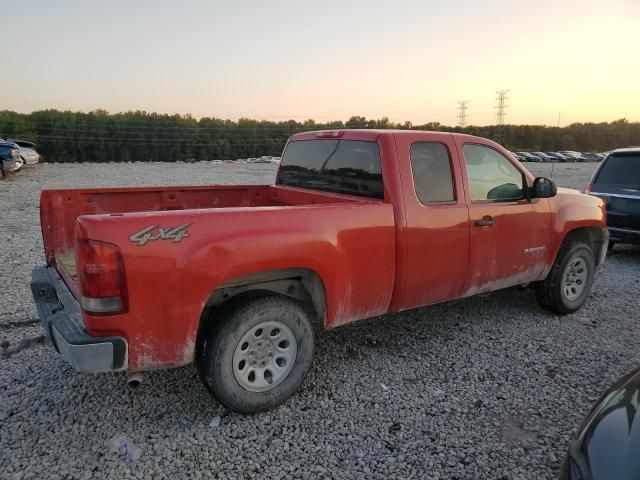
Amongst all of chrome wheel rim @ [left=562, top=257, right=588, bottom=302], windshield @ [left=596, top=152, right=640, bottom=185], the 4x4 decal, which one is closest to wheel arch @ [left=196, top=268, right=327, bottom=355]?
the 4x4 decal

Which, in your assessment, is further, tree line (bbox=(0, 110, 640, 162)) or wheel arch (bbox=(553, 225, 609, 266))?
tree line (bbox=(0, 110, 640, 162))

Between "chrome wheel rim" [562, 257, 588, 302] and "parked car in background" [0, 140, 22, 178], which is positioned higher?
→ "parked car in background" [0, 140, 22, 178]

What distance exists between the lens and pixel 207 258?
9.11 ft

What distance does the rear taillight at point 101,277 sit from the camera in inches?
98.7

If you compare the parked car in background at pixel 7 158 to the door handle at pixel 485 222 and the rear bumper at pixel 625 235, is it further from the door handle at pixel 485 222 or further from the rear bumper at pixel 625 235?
the rear bumper at pixel 625 235

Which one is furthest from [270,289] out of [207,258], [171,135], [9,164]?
[171,135]

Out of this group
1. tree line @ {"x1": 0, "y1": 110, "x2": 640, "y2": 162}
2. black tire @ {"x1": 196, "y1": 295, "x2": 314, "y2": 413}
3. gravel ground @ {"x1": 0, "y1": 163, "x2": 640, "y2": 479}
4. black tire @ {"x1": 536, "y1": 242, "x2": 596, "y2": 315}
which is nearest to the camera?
gravel ground @ {"x1": 0, "y1": 163, "x2": 640, "y2": 479}

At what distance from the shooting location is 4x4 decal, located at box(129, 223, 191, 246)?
2583 millimetres

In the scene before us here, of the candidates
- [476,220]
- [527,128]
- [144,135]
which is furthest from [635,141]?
[476,220]

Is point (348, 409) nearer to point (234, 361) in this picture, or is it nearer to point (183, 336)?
point (234, 361)

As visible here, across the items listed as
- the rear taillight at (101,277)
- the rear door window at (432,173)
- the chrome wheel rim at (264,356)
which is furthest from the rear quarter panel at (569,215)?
the rear taillight at (101,277)

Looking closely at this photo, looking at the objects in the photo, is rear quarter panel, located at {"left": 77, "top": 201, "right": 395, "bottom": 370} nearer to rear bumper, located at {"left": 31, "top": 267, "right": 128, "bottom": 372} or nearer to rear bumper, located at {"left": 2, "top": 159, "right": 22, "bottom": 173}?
rear bumper, located at {"left": 31, "top": 267, "right": 128, "bottom": 372}

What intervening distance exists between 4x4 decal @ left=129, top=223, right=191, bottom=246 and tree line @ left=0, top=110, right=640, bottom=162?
60.8 m

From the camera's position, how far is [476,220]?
4117 millimetres
